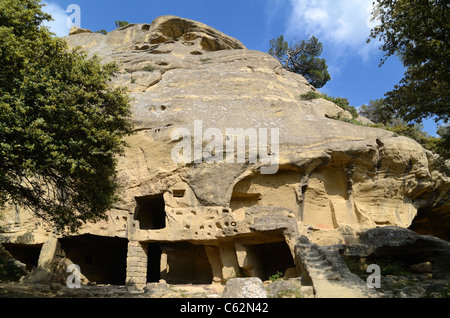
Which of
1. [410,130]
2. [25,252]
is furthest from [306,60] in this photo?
[25,252]

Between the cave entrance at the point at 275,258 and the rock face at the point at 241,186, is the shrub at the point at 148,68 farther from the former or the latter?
the cave entrance at the point at 275,258

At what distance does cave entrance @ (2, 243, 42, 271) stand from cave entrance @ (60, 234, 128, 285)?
162 centimetres

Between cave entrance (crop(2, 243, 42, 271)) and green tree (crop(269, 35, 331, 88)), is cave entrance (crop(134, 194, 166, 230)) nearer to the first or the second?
cave entrance (crop(2, 243, 42, 271))

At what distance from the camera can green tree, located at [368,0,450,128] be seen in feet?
30.5

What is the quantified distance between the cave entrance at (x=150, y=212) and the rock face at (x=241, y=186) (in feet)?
0.25

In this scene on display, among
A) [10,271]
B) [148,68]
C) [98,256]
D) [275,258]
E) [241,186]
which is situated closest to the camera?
[10,271]

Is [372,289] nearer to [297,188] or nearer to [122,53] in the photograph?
[297,188]

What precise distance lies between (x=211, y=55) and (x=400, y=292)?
21022 millimetres

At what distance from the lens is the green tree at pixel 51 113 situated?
8305 millimetres

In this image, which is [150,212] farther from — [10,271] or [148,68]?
[148,68]

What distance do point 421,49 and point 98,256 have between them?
1784cm

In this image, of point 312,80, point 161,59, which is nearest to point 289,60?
point 312,80

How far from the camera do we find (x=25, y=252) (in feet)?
57.3

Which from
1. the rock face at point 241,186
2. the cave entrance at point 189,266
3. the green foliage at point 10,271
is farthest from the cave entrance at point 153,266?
the green foliage at point 10,271
